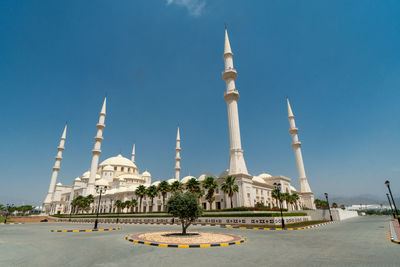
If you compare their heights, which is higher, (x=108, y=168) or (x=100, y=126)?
(x=100, y=126)

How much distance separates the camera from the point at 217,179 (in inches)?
1982

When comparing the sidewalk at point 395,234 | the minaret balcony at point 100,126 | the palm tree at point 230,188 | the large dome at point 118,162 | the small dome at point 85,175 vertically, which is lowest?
the sidewalk at point 395,234

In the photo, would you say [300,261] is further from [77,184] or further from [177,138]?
[77,184]

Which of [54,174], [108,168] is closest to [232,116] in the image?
[108,168]

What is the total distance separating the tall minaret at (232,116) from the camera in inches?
1620

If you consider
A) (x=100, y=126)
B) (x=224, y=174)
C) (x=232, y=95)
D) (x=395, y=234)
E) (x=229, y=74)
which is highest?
(x=229, y=74)

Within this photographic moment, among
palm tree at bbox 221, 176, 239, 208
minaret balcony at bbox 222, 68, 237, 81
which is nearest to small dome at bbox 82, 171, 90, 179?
palm tree at bbox 221, 176, 239, 208

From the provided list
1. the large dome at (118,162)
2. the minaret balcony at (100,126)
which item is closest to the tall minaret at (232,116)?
the minaret balcony at (100,126)

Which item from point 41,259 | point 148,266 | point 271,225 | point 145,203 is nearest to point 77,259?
point 41,259

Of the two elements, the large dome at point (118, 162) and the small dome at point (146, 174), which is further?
the large dome at point (118, 162)

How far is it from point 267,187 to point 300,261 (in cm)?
5235

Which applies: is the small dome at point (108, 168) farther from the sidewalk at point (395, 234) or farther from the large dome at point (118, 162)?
the sidewalk at point (395, 234)

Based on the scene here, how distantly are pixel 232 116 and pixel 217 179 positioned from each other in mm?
15858

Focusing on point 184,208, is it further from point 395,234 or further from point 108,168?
point 108,168
